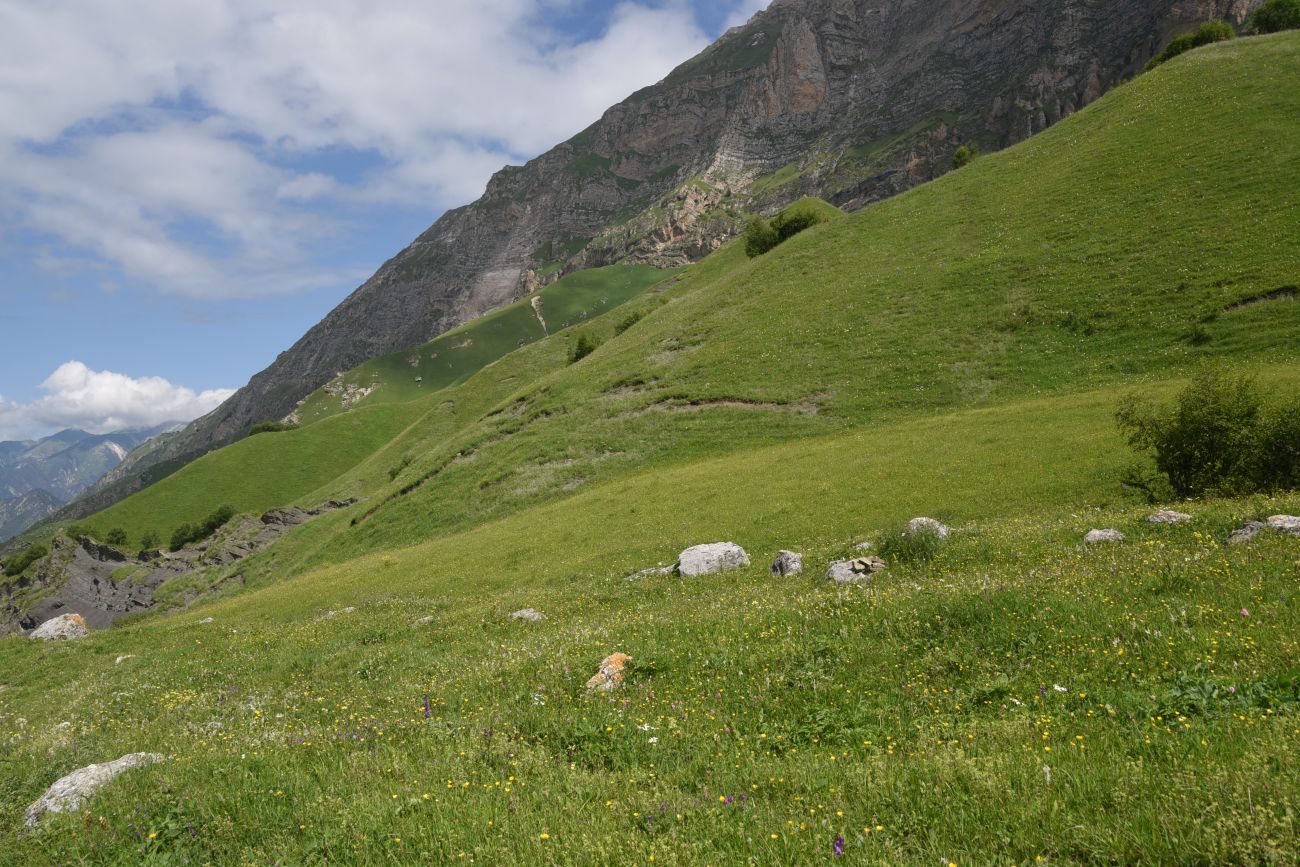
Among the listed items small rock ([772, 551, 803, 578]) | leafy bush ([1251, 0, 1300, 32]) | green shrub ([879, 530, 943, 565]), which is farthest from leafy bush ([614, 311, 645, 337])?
leafy bush ([1251, 0, 1300, 32])

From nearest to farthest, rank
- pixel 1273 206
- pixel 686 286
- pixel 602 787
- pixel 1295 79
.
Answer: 1. pixel 602 787
2. pixel 1273 206
3. pixel 1295 79
4. pixel 686 286

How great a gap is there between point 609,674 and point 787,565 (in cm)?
903

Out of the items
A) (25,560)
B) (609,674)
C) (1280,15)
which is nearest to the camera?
(609,674)

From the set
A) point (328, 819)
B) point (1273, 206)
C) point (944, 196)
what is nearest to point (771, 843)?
point (328, 819)

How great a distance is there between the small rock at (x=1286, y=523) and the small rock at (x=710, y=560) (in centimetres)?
1261

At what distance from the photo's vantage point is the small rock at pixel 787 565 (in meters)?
17.4

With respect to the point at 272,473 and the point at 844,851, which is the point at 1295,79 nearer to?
the point at 844,851

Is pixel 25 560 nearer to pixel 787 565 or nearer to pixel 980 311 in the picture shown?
pixel 787 565

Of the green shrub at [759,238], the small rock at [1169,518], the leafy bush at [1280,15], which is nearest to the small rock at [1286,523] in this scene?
the small rock at [1169,518]

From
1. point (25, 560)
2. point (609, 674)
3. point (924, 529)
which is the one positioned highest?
point (25, 560)

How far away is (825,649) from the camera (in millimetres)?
9617

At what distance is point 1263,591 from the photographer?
8875 millimetres

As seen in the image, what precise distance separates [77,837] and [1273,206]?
2424 inches

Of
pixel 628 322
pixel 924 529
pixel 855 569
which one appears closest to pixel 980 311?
pixel 924 529
